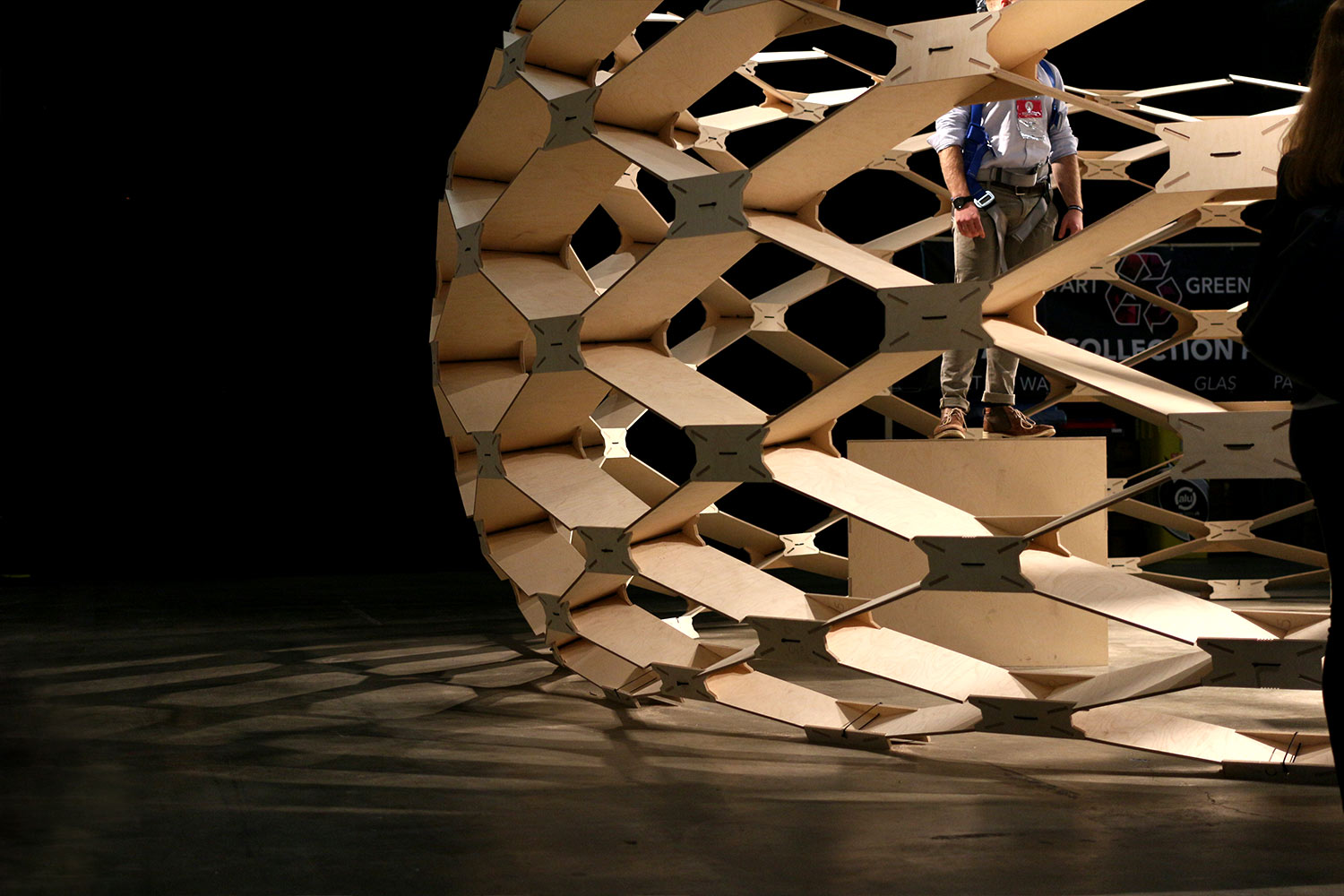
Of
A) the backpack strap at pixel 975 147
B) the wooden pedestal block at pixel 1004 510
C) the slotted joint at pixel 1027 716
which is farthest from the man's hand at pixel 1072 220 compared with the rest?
the slotted joint at pixel 1027 716

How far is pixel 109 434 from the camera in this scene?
19.5ft

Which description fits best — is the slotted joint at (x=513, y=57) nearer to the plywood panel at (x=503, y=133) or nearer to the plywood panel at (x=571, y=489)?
the plywood panel at (x=503, y=133)

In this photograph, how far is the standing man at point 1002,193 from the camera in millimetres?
3191

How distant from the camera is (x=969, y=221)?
305 cm

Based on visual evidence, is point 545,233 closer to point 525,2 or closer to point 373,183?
point 525,2

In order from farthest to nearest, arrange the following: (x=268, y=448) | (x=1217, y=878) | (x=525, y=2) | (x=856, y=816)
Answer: (x=268, y=448) → (x=525, y=2) → (x=856, y=816) → (x=1217, y=878)

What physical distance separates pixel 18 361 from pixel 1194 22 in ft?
18.2

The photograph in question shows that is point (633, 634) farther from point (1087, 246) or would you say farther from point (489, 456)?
point (1087, 246)

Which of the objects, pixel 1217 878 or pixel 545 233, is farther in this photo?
pixel 545 233

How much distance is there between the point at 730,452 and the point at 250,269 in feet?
14.3

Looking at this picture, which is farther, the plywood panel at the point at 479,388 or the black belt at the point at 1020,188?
the black belt at the point at 1020,188

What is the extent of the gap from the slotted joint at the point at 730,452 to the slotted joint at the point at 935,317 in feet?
0.96

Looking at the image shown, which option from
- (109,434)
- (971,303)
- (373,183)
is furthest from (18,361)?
(971,303)

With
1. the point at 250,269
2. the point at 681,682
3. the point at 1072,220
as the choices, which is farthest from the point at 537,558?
the point at 250,269
